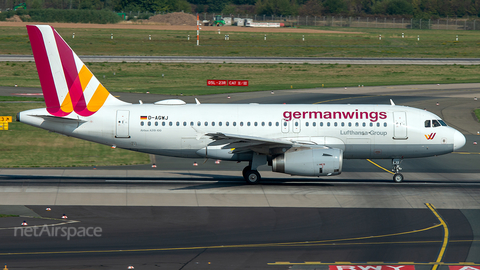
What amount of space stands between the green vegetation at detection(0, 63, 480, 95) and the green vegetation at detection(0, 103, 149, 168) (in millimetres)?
24476

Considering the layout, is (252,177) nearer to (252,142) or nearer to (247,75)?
(252,142)

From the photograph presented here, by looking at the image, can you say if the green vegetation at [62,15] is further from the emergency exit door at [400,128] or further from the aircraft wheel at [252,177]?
the emergency exit door at [400,128]

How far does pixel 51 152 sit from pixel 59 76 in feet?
35.6

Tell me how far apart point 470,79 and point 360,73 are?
15.7 m

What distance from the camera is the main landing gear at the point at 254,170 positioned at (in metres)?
30.5

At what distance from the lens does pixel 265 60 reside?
314 ft

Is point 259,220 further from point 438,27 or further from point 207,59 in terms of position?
point 438,27

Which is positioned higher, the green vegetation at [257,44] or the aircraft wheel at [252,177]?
the green vegetation at [257,44]

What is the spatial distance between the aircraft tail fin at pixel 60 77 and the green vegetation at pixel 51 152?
6.93 meters

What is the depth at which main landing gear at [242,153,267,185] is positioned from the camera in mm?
30500

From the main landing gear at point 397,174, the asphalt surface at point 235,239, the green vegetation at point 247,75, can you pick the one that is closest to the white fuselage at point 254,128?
the main landing gear at point 397,174

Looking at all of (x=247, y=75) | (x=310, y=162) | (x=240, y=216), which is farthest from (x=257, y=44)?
(x=240, y=216)

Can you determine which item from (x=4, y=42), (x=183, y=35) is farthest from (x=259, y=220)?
(x=183, y=35)

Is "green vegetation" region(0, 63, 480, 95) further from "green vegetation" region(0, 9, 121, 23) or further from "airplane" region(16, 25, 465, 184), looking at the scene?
"green vegetation" region(0, 9, 121, 23)
